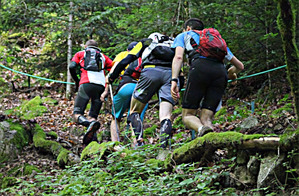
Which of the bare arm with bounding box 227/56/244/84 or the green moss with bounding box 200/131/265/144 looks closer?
the green moss with bounding box 200/131/265/144

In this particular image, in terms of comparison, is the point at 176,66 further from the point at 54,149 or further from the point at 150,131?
the point at 150,131

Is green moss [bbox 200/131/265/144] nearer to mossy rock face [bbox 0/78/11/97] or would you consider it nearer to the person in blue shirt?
the person in blue shirt

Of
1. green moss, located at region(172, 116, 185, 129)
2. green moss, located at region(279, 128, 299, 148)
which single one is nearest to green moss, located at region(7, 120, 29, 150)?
green moss, located at region(172, 116, 185, 129)

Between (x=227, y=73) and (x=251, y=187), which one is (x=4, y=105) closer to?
(x=227, y=73)

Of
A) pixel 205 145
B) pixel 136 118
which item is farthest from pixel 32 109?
pixel 205 145

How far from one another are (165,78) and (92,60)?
7.96 ft

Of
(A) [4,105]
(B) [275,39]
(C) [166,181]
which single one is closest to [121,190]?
(C) [166,181]

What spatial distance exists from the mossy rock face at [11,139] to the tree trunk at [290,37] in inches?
241

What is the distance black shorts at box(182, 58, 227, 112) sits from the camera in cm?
573

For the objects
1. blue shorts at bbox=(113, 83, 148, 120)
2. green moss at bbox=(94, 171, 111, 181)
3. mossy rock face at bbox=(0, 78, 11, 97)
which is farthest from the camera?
mossy rock face at bbox=(0, 78, 11, 97)

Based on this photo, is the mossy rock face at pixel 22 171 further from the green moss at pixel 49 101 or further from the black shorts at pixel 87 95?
the green moss at pixel 49 101

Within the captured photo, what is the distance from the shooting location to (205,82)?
18.9 ft

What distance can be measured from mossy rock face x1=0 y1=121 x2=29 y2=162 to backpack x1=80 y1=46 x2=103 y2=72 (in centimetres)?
187

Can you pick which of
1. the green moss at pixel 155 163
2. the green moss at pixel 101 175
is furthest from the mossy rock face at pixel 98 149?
the green moss at pixel 155 163
